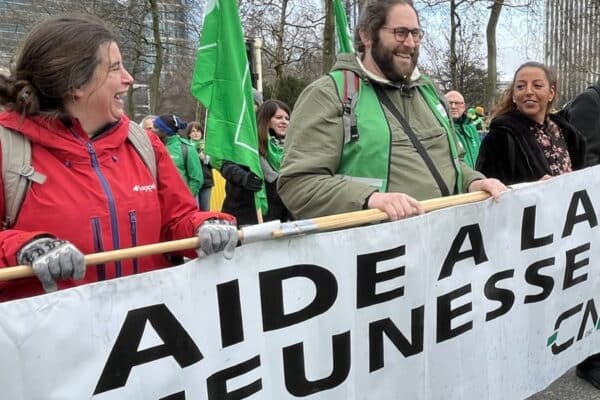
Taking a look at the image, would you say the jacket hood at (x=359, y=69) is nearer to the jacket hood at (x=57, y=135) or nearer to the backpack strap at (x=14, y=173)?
Result: the jacket hood at (x=57, y=135)

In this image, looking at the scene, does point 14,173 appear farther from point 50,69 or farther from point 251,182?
point 251,182

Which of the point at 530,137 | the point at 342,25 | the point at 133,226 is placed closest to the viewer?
the point at 133,226

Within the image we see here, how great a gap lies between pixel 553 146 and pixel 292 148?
171 cm

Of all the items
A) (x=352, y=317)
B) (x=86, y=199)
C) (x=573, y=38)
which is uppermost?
(x=573, y=38)

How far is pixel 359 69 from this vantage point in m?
2.54

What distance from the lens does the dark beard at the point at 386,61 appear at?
2516 mm

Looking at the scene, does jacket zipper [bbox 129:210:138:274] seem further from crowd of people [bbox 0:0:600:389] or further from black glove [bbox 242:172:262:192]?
black glove [bbox 242:172:262:192]

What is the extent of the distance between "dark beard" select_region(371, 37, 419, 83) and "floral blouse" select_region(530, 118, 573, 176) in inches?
46.3

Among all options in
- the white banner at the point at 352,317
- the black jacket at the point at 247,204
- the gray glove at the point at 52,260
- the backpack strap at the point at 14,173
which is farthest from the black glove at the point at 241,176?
the gray glove at the point at 52,260

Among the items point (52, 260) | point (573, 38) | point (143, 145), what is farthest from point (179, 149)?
point (573, 38)

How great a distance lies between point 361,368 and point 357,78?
1.18m

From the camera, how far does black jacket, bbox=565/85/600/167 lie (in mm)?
3652

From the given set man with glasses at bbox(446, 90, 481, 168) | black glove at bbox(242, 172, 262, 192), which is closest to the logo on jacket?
black glove at bbox(242, 172, 262, 192)

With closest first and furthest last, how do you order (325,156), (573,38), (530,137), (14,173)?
(14,173)
(325,156)
(530,137)
(573,38)
